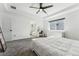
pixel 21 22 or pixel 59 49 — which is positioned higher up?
pixel 21 22

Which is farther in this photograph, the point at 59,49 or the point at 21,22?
the point at 21,22

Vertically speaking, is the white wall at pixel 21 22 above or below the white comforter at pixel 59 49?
above

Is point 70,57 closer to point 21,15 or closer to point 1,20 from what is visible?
point 1,20

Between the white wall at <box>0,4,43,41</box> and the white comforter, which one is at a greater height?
the white wall at <box>0,4,43,41</box>

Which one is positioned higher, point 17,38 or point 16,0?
point 16,0

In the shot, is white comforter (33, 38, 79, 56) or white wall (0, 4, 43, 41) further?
white wall (0, 4, 43, 41)

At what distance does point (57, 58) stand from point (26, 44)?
2.36 m

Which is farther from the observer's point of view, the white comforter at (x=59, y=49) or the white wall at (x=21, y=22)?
the white wall at (x=21, y=22)

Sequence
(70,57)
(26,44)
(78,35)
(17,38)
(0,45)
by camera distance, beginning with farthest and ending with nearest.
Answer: (26,44)
(17,38)
(78,35)
(0,45)
(70,57)

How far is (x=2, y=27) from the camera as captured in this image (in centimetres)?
172

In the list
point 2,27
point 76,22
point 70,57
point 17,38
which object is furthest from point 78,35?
point 2,27

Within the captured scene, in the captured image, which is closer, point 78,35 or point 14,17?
point 78,35

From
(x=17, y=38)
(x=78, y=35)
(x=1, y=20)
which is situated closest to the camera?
(x=1, y=20)

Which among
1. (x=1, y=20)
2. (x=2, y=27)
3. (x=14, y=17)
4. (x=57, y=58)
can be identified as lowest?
(x=57, y=58)
